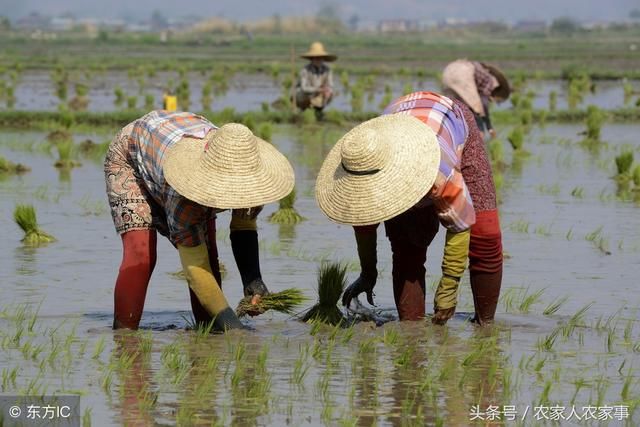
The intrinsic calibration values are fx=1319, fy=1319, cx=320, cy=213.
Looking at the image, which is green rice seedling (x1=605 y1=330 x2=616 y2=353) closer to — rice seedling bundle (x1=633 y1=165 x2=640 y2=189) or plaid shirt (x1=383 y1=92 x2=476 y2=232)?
plaid shirt (x1=383 y1=92 x2=476 y2=232)

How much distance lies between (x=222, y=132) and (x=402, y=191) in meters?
0.71

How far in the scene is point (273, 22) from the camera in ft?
436

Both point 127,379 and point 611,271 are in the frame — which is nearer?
point 127,379

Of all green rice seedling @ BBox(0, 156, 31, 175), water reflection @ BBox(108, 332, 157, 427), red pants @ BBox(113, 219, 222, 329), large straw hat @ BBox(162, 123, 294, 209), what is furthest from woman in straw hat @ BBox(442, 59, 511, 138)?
green rice seedling @ BBox(0, 156, 31, 175)

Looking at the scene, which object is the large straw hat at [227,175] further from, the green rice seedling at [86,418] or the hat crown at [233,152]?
the green rice seedling at [86,418]

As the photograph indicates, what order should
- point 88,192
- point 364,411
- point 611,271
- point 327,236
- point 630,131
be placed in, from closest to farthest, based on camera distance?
point 364,411 → point 611,271 → point 327,236 → point 88,192 → point 630,131

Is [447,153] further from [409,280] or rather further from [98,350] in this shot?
[98,350]

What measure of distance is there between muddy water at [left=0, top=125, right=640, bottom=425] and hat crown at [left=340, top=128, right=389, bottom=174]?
0.79m

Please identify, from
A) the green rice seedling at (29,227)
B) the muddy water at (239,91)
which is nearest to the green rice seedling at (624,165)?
the green rice seedling at (29,227)

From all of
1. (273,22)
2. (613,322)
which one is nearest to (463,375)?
(613,322)

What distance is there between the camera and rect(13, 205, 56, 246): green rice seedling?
8211mm

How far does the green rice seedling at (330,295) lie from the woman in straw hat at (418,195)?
83 mm

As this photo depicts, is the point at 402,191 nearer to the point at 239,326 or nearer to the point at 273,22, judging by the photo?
the point at 239,326

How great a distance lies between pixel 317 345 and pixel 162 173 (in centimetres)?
94
